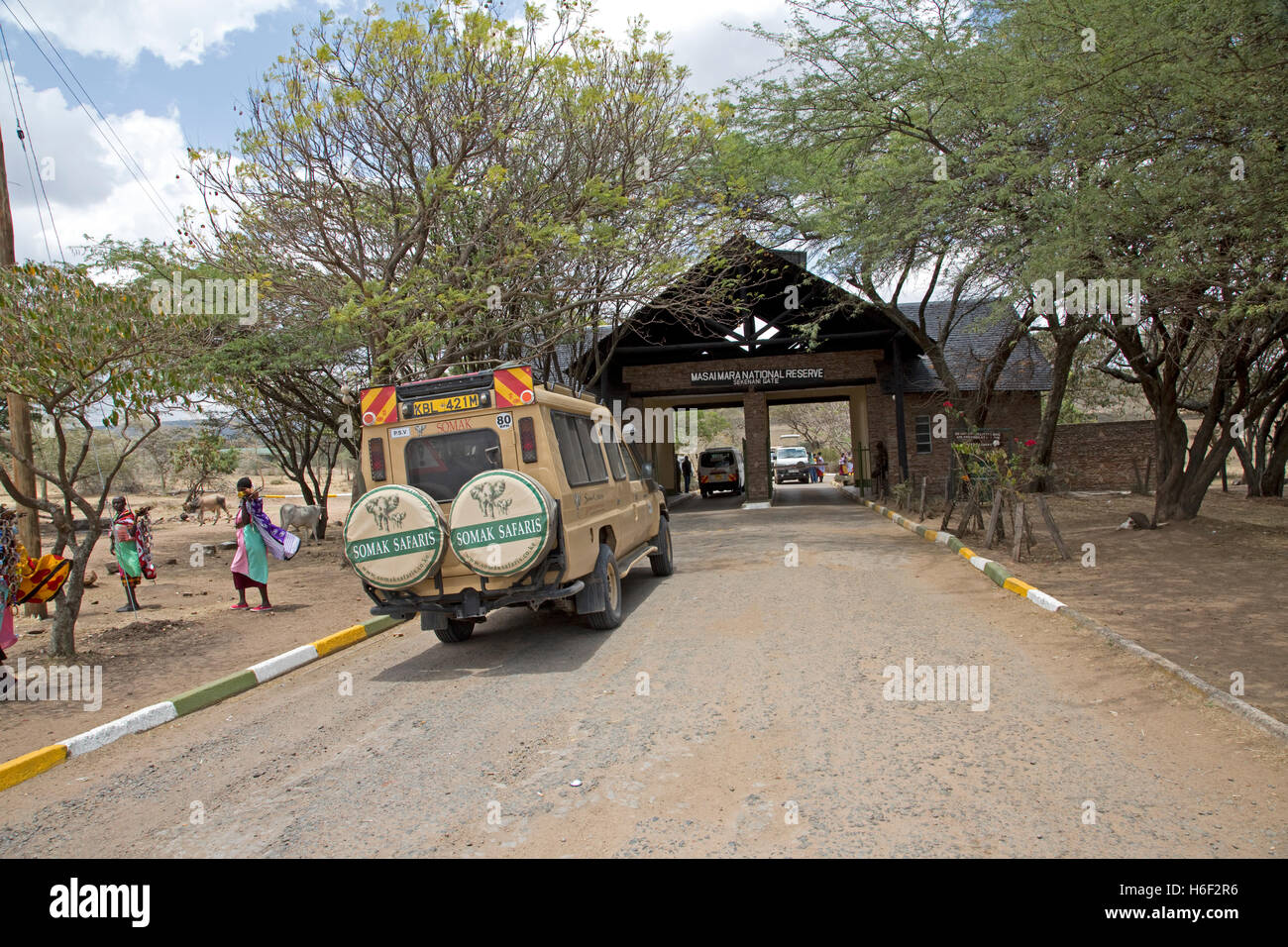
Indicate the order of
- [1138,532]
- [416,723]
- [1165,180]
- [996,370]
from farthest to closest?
1. [996,370]
2. [1138,532]
3. [1165,180]
4. [416,723]

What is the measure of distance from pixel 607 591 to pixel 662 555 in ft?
12.1

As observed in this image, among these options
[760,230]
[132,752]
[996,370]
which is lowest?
[132,752]

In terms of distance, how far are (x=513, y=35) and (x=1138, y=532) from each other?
12111 mm

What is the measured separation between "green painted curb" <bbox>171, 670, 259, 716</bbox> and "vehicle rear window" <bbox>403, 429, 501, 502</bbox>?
2.19 metres

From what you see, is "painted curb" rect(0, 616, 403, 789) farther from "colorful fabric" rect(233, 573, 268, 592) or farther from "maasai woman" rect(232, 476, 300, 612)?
"colorful fabric" rect(233, 573, 268, 592)

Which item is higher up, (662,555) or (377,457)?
(377,457)

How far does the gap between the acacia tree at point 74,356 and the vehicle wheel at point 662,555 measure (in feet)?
19.7

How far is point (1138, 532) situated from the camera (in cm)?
1333

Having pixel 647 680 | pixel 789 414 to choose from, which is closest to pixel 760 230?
pixel 647 680

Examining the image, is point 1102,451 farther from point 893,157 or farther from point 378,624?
point 378,624

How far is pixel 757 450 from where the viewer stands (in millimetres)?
27719

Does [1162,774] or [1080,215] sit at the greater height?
[1080,215]

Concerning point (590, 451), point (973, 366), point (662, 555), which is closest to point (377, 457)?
point (590, 451)

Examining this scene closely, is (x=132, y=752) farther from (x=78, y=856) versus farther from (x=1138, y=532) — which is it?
(x=1138, y=532)
